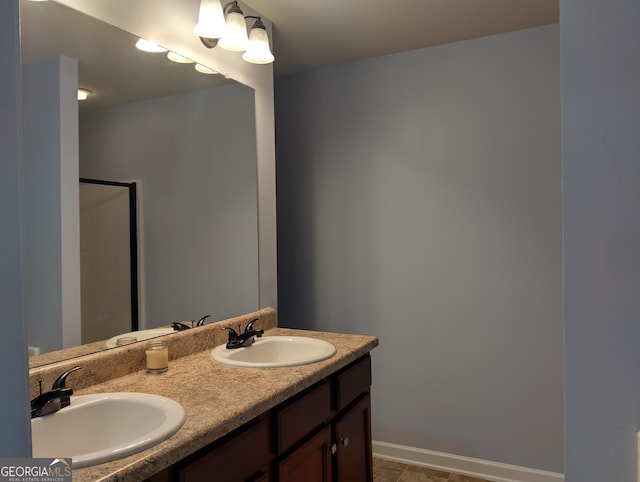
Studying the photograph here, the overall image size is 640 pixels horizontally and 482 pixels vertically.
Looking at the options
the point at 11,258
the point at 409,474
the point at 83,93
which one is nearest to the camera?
the point at 11,258

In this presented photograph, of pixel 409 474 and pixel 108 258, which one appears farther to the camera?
pixel 409 474

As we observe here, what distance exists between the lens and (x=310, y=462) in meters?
1.62

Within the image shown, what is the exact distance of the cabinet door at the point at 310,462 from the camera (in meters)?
1.48

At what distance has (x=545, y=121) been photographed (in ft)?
8.23

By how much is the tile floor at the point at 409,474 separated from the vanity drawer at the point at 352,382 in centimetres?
97

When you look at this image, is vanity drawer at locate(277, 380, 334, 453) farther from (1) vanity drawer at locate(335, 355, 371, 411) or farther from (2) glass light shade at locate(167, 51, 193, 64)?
(2) glass light shade at locate(167, 51, 193, 64)

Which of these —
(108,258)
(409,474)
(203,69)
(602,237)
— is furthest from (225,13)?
(409,474)

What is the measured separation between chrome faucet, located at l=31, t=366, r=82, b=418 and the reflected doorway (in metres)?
0.26

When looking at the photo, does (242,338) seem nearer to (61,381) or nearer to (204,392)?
(204,392)

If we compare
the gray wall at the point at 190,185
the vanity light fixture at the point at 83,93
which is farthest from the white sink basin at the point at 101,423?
the vanity light fixture at the point at 83,93
